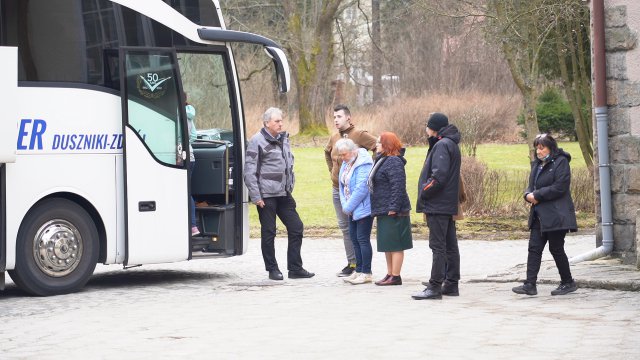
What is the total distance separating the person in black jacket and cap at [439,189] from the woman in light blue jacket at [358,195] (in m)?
1.44

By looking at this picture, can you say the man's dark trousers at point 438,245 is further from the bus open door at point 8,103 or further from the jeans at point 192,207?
the bus open door at point 8,103

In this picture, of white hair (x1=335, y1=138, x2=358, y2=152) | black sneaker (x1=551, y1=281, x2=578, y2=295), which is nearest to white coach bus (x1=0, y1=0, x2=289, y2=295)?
white hair (x1=335, y1=138, x2=358, y2=152)

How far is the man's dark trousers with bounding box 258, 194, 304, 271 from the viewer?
1416 centimetres

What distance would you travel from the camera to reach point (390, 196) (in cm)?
1309

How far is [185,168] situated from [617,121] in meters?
4.63

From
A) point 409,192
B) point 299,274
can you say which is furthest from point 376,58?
point 299,274

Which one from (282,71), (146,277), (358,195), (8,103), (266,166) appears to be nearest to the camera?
(8,103)

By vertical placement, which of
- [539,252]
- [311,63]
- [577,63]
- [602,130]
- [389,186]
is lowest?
[539,252]

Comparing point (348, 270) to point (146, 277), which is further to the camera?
point (146, 277)

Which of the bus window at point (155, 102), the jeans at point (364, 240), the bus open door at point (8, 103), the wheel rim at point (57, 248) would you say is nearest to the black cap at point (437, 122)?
the jeans at point (364, 240)

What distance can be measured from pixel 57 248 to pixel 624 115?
6.08 m

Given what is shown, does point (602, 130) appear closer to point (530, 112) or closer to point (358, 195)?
point (358, 195)

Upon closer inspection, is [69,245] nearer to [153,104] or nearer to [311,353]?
[153,104]

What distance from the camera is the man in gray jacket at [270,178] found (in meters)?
14.0
